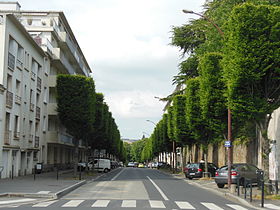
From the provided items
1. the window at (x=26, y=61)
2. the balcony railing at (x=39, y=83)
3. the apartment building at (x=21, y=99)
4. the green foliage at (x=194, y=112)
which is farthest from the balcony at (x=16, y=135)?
the green foliage at (x=194, y=112)

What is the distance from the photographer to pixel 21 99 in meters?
34.2

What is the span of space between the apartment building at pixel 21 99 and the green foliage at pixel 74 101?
338cm

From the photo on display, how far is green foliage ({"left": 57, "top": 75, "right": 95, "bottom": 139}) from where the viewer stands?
1326 inches

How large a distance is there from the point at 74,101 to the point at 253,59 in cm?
1920

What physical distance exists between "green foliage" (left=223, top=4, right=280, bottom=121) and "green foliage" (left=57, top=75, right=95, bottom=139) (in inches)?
685

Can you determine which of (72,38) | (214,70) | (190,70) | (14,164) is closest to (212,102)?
(214,70)

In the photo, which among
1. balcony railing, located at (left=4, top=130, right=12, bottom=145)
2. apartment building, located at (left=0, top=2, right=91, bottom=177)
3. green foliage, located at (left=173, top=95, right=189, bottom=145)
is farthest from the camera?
apartment building, located at (left=0, top=2, right=91, bottom=177)

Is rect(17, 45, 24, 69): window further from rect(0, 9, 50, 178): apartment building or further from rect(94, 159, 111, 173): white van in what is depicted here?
rect(94, 159, 111, 173): white van

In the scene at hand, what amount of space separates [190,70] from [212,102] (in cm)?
1341

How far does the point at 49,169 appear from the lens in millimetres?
45250

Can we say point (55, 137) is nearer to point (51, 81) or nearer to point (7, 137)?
point (51, 81)

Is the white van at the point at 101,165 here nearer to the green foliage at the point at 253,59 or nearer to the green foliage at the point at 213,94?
the green foliage at the point at 213,94

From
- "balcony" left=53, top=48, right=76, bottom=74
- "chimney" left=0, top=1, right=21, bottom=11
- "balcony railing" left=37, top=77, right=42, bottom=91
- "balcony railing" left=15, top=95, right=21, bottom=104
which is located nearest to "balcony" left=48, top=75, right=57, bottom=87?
"balcony" left=53, top=48, right=76, bottom=74

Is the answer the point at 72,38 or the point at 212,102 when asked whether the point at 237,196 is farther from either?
the point at 72,38
